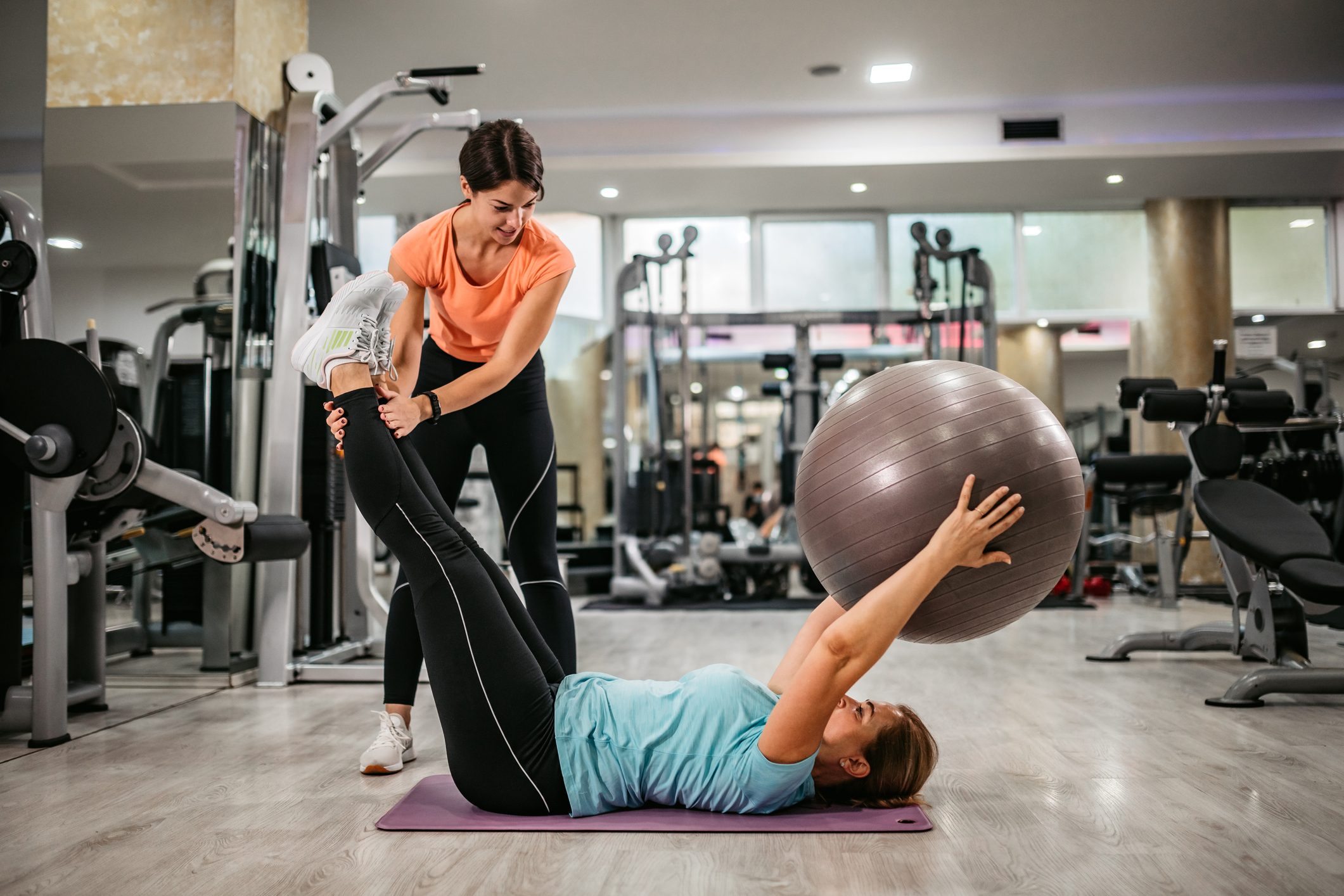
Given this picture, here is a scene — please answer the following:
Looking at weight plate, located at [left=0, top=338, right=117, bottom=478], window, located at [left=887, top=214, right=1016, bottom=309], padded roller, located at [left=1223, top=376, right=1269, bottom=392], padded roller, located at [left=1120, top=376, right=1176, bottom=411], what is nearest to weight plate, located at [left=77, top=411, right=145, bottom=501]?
weight plate, located at [left=0, top=338, right=117, bottom=478]

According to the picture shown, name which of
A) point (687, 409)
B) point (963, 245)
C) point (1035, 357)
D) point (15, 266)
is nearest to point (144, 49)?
point (15, 266)

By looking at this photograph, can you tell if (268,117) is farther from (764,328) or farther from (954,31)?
(764,328)

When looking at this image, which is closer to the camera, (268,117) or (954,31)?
(268,117)

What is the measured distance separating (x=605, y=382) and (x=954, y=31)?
14.0 ft

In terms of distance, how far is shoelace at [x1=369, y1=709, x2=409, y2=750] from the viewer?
1987 millimetres

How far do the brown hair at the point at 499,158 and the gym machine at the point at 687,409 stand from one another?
4.16 meters

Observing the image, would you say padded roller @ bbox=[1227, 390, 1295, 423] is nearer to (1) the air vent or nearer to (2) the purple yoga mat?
(2) the purple yoga mat

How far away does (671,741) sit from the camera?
158 cm

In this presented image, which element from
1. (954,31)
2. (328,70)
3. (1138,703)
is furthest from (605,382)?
(1138,703)

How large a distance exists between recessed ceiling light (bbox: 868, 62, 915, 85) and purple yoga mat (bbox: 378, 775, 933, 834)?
16.2 ft

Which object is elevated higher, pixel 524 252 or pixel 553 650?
pixel 524 252

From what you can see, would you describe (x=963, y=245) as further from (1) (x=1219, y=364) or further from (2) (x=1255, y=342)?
(1) (x=1219, y=364)

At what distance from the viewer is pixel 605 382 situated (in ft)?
28.3

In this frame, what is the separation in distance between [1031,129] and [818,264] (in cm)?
188
